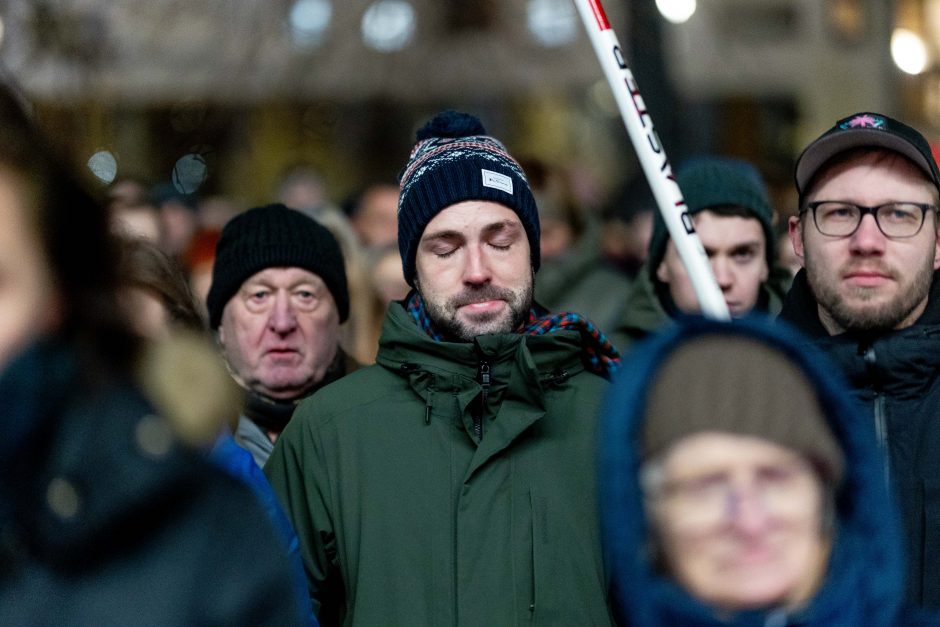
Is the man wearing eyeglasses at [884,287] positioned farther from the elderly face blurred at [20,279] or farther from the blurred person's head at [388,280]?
the blurred person's head at [388,280]

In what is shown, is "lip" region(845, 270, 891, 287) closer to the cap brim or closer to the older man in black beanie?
the cap brim

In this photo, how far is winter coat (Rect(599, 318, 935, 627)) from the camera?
82.5 inches

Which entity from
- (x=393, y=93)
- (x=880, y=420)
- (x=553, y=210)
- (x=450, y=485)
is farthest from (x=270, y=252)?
(x=393, y=93)

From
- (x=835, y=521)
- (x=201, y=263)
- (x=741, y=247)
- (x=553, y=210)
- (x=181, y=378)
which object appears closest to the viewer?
(x=181, y=378)

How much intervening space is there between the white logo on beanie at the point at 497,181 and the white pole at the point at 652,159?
714 millimetres

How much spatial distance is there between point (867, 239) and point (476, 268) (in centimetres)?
94

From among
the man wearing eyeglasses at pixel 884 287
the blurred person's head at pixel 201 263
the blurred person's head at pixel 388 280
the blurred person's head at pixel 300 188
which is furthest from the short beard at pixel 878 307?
the blurred person's head at pixel 300 188

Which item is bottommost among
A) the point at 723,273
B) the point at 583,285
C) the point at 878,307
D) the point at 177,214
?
the point at 878,307

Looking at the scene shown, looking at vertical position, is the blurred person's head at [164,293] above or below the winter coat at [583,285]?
below

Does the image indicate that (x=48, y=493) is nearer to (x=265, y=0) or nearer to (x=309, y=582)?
(x=309, y=582)

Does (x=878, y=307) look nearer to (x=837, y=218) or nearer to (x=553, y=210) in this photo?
(x=837, y=218)

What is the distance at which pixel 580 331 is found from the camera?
3.68 m

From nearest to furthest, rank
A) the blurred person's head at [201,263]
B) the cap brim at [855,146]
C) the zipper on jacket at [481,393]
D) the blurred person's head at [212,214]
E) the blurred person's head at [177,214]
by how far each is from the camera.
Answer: the zipper on jacket at [481,393] → the cap brim at [855,146] → the blurred person's head at [201,263] → the blurred person's head at [177,214] → the blurred person's head at [212,214]

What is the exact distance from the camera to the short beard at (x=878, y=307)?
350cm
